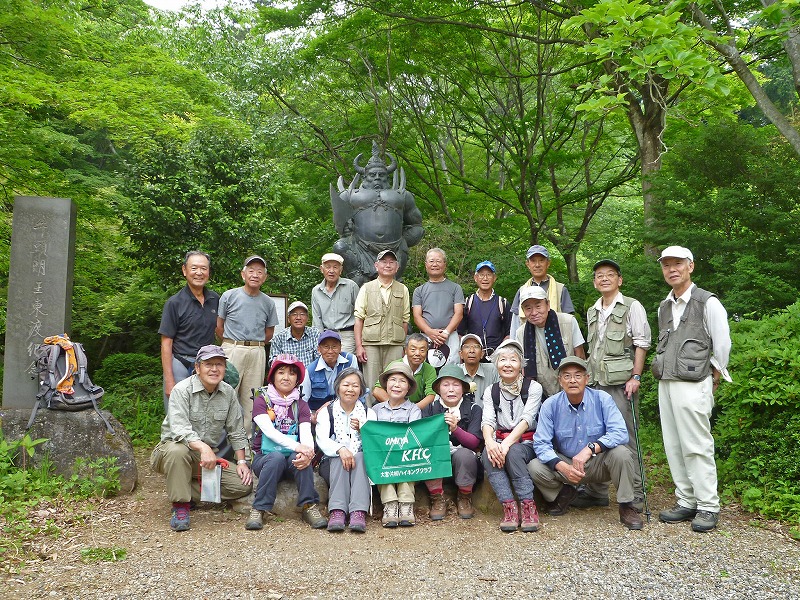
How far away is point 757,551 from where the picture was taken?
3.96 metres

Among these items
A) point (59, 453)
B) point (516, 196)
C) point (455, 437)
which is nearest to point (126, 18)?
point (516, 196)

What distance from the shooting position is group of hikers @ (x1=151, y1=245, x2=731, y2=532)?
4.45 m

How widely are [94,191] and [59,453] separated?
4499 mm

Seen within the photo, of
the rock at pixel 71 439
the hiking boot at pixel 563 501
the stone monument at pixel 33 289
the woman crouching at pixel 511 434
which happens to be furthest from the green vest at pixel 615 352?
the stone monument at pixel 33 289

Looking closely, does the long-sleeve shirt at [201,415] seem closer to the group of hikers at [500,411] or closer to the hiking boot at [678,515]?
the group of hikers at [500,411]

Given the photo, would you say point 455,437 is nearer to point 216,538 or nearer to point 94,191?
point 216,538

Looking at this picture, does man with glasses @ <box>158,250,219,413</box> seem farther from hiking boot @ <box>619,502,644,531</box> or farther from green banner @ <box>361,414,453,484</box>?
hiking boot @ <box>619,502,644,531</box>

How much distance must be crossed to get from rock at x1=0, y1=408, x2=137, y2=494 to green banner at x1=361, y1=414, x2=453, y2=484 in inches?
83.5

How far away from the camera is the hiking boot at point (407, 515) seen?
4527 mm

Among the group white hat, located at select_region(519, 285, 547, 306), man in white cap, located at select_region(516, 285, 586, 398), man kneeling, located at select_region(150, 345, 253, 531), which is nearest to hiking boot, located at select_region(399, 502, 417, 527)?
man kneeling, located at select_region(150, 345, 253, 531)

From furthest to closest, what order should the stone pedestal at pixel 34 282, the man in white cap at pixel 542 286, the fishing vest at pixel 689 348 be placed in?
the stone pedestal at pixel 34 282 < the man in white cap at pixel 542 286 < the fishing vest at pixel 689 348

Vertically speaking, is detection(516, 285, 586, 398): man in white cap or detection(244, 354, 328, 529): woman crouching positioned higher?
detection(516, 285, 586, 398): man in white cap

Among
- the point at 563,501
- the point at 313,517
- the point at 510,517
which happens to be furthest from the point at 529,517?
the point at 313,517

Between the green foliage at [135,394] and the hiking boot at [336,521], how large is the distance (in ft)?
12.1
